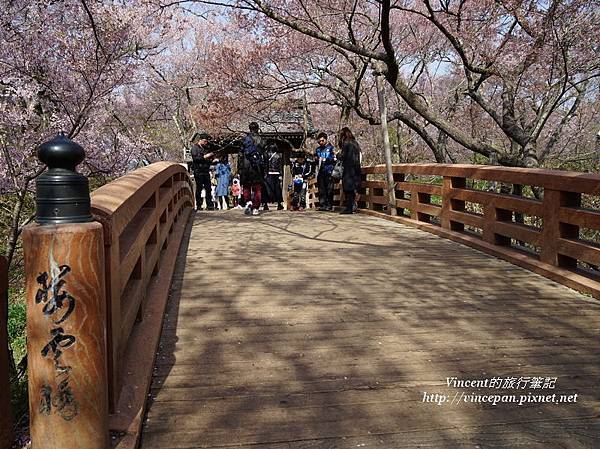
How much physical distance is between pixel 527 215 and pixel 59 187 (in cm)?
503

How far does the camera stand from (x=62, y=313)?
1.75 m

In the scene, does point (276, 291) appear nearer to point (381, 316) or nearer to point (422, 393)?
point (381, 316)

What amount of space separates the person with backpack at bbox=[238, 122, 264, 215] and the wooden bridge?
3.90 metres

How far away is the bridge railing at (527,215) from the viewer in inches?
169

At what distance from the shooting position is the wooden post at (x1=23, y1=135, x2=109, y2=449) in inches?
68.6

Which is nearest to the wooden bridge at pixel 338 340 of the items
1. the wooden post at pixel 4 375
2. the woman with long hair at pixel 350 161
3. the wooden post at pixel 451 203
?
the wooden post at pixel 4 375

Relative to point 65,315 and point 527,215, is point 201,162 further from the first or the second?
point 65,315

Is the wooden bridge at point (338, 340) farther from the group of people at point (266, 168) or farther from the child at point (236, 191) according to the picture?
the child at point (236, 191)

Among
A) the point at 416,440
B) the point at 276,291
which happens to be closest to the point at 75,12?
the point at 276,291

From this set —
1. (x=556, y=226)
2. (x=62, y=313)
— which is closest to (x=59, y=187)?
(x=62, y=313)

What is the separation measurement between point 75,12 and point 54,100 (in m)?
1.77

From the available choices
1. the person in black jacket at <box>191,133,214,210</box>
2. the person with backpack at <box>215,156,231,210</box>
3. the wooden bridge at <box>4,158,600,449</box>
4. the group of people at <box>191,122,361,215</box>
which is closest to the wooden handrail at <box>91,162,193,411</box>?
the wooden bridge at <box>4,158,600,449</box>

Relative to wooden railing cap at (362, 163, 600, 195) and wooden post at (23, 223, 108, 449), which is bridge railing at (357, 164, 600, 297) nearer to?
wooden railing cap at (362, 163, 600, 195)

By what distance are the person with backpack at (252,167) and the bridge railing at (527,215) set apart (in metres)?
Result: 2.89
